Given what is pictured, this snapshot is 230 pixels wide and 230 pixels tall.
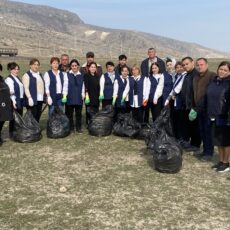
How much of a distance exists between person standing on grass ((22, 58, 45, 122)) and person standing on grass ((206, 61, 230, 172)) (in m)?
3.44

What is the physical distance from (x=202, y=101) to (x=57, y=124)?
10.1ft

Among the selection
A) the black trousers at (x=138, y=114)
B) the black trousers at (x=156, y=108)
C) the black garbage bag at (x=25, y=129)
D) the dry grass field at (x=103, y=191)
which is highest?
the black trousers at (x=156, y=108)

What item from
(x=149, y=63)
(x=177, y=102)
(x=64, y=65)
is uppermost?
(x=149, y=63)

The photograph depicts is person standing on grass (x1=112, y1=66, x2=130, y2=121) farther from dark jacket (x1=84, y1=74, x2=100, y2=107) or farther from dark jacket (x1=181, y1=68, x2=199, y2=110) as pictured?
dark jacket (x1=181, y1=68, x2=199, y2=110)

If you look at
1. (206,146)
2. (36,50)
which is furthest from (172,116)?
(36,50)

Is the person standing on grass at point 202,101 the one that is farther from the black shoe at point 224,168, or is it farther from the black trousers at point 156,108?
the black trousers at point 156,108

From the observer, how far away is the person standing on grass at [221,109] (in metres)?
5.94

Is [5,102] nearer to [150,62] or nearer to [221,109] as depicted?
[150,62]

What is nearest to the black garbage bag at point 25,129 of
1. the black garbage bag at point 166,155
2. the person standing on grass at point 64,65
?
the person standing on grass at point 64,65

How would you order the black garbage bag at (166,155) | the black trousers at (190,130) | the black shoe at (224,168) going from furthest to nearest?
1. the black trousers at (190,130)
2. the black shoe at (224,168)
3. the black garbage bag at (166,155)

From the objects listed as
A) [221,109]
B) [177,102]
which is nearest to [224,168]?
[221,109]

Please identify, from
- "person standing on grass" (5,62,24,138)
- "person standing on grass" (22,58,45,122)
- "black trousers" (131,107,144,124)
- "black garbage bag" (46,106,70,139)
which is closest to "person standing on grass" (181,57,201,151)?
"black trousers" (131,107,144,124)

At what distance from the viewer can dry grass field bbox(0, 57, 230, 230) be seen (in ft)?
14.6

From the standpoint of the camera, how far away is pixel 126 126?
8.16 m
